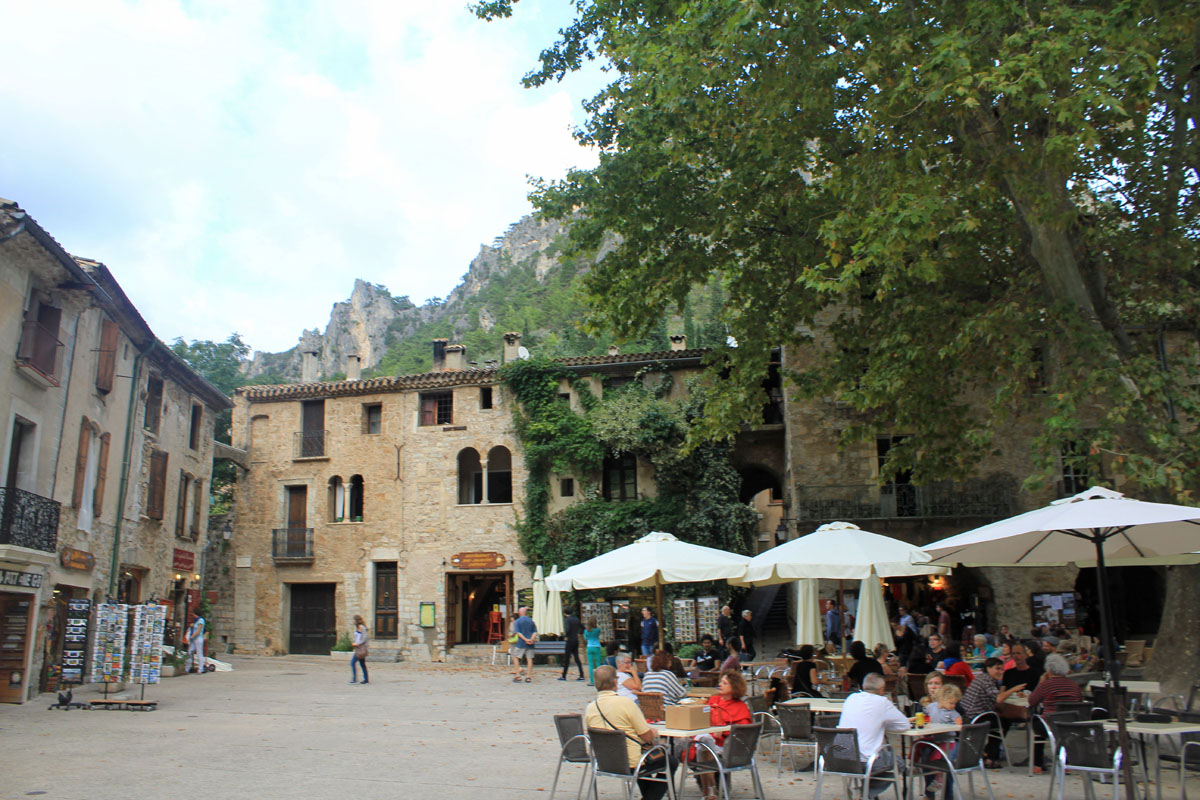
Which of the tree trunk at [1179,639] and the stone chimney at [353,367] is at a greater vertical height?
the stone chimney at [353,367]

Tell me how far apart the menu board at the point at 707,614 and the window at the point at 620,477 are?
3.96 metres

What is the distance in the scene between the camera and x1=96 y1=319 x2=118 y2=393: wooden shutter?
18.0m

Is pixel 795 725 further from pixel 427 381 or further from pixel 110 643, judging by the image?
pixel 427 381

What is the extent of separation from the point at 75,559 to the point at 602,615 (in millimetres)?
12920

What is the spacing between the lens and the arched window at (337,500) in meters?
27.9

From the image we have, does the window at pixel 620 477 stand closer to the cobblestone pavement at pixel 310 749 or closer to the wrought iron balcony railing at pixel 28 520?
the cobblestone pavement at pixel 310 749

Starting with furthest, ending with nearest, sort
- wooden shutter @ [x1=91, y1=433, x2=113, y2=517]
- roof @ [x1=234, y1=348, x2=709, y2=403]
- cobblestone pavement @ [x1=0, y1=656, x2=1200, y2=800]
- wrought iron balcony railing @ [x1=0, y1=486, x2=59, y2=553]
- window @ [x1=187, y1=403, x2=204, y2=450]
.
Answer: roof @ [x1=234, y1=348, x2=709, y2=403] → window @ [x1=187, y1=403, x2=204, y2=450] → wooden shutter @ [x1=91, y1=433, x2=113, y2=517] → wrought iron balcony railing @ [x1=0, y1=486, x2=59, y2=553] → cobblestone pavement @ [x1=0, y1=656, x2=1200, y2=800]

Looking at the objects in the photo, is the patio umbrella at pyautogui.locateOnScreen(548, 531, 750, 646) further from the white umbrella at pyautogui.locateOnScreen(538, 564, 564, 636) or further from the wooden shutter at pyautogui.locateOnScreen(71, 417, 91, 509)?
the wooden shutter at pyautogui.locateOnScreen(71, 417, 91, 509)

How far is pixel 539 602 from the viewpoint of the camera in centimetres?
2334

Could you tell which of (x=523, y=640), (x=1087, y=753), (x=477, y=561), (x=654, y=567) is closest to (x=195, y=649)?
(x=477, y=561)

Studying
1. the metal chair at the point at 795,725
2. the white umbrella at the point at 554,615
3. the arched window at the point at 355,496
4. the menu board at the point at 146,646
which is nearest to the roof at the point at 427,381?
the arched window at the point at 355,496

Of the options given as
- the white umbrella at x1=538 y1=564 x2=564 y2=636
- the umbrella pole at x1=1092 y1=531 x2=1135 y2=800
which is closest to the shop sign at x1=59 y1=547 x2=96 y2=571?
the white umbrella at x1=538 y1=564 x2=564 y2=636

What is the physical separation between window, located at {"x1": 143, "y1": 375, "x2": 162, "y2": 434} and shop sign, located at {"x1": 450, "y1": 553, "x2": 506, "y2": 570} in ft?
29.4

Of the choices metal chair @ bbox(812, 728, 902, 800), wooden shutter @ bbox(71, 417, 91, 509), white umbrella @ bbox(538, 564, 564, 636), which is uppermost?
wooden shutter @ bbox(71, 417, 91, 509)
